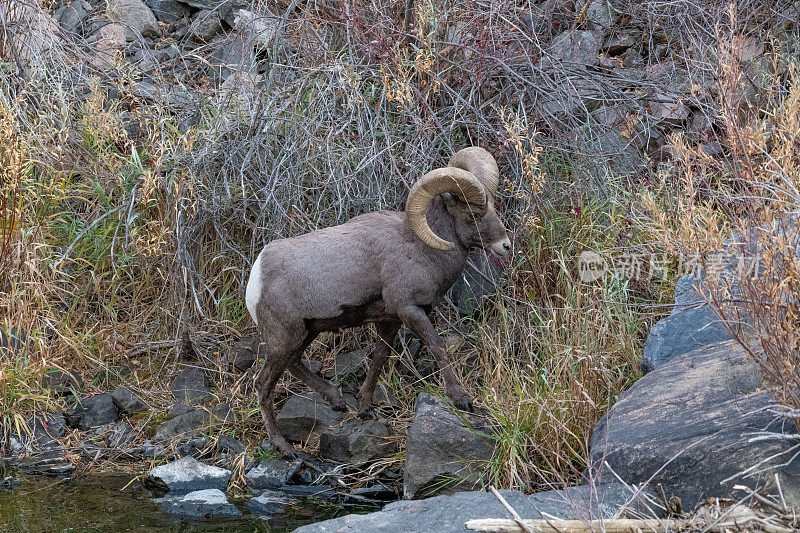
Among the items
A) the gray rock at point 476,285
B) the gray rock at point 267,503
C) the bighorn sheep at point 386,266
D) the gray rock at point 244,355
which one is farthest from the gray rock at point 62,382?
the gray rock at point 476,285

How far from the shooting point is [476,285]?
6.84 meters

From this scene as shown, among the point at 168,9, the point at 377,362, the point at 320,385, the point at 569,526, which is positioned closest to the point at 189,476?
the point at 320,385

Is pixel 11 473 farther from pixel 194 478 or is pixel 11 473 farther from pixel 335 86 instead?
pixel 335 86

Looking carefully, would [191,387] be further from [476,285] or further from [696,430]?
[696,430]

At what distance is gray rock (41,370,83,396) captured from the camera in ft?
21.9

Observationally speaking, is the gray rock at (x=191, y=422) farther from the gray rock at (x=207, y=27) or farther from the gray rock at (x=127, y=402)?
the gray rock at (x=207, y=27)

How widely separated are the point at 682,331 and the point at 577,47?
12.7 ft

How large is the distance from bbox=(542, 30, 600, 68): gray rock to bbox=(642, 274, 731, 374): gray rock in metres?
3.38

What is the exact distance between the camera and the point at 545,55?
7.52 meters

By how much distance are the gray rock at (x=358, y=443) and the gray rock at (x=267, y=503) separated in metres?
0.53

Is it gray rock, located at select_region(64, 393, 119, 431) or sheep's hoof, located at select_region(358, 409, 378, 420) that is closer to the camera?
sheep's hoof, located at select_region(358, 409, 378, 420)

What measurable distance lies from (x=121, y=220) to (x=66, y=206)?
92cm

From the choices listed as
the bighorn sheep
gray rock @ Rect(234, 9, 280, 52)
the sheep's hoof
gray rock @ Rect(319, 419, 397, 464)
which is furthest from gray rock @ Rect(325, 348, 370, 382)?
gray rock @ Rect(234, 9, 280, 52)

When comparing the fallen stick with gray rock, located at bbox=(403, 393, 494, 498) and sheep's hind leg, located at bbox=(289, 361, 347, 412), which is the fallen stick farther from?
sheep's hind leg, located at bbox=(289, 361, 347, 412)
